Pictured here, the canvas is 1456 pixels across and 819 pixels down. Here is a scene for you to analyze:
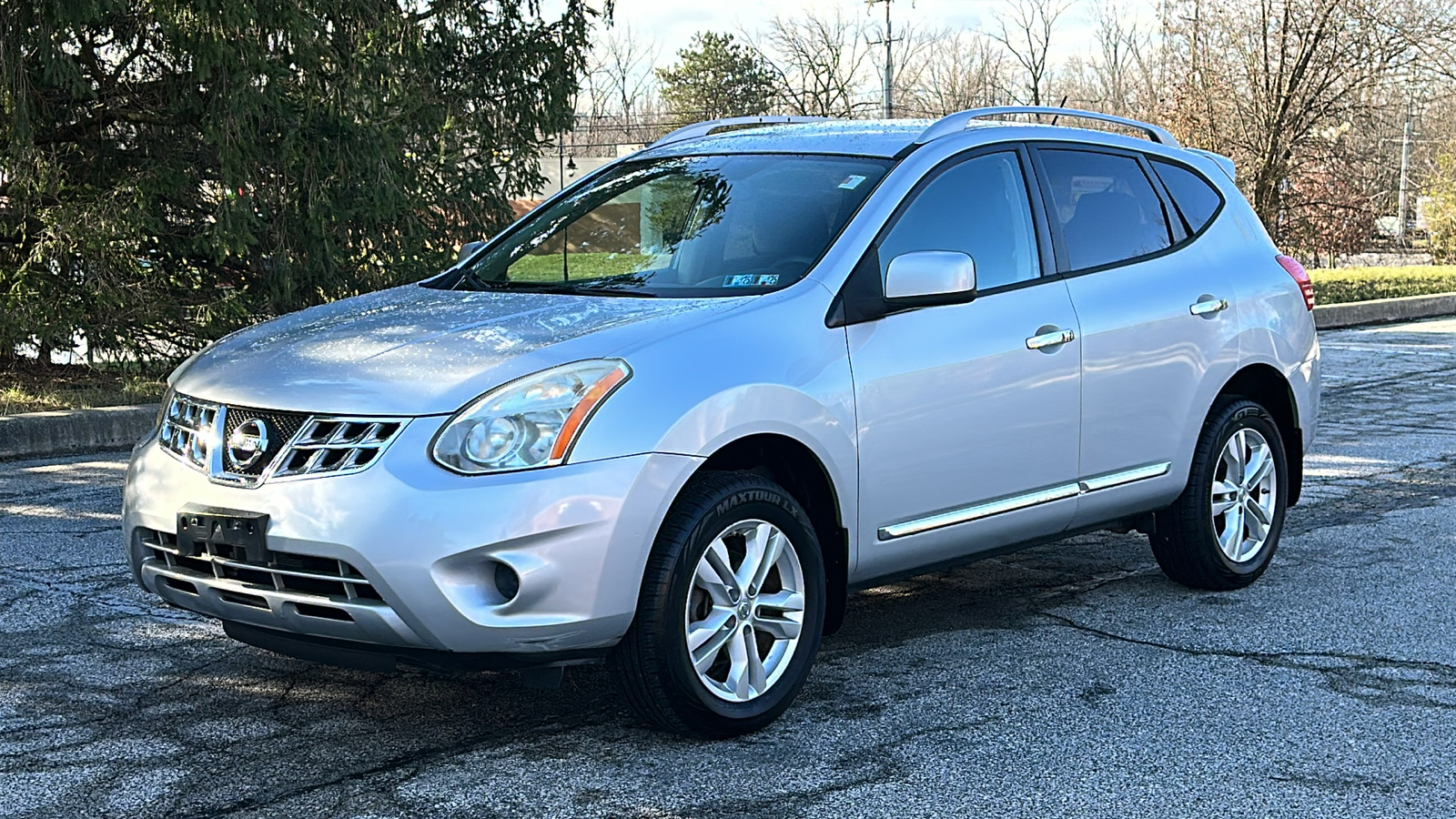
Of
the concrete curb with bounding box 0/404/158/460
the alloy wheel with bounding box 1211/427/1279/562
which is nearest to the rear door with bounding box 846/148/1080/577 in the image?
the alloy wheel with bounding box 1211/427/1279/562

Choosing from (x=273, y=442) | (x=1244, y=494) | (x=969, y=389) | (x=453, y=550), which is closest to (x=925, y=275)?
(x=969, y=389)

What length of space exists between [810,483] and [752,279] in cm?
66

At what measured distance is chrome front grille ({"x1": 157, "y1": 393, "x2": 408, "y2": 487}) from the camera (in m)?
3.96

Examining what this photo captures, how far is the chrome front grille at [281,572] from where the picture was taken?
12.9 feet

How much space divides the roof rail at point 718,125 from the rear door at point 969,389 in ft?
3.47

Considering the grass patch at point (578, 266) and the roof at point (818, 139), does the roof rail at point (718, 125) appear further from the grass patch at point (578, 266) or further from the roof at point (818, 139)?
the grass patch at point (578, 266)

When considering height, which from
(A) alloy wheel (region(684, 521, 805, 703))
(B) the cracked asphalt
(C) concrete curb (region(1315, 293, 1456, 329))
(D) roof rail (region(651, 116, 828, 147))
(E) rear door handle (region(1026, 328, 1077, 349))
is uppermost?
(D) roof rail (region(651, 116, 828, 147))

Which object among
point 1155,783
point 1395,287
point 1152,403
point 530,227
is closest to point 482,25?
point 530,227

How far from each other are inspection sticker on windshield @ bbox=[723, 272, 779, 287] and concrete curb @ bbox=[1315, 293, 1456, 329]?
1648 centimetres

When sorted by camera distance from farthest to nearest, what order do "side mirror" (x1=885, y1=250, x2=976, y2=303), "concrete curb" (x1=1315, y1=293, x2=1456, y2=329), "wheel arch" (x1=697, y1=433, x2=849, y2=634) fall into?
1. "concrete curb" (x1=1315, y1=293, x2=1456, y2=329)
2. "side mirror" (x1=885, y1=250, x2=976, y2=303)
3. "wheel arch" (x1=697, y1=433, x2=849, y2=634)

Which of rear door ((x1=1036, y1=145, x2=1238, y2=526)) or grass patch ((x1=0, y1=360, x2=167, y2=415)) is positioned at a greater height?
rear door ((x1=1036, y1=145, x2=1238, y2=526))

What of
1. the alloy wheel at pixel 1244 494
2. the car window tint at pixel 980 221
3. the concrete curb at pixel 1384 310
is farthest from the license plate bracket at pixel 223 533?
the concrete curb at pixel 1384 310

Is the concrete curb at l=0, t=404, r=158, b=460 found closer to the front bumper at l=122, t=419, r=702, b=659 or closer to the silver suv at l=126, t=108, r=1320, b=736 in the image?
the silver suv at l=126, t=108, r=1320, b=736

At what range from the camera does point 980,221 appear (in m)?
5.32
